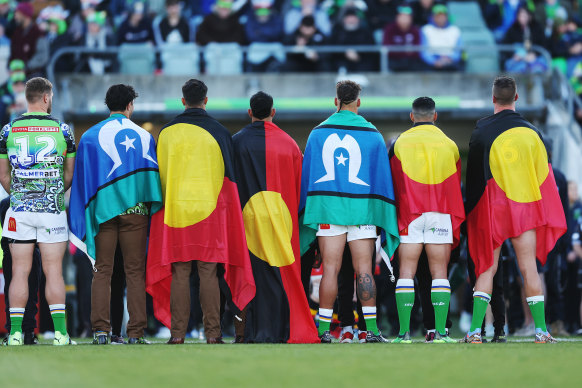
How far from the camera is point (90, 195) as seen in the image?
970 centimetres

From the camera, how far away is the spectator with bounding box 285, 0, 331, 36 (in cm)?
2061

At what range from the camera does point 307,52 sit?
19859mm

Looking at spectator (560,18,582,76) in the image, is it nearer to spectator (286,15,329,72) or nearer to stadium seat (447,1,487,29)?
stadium seat (447,1,487,29)

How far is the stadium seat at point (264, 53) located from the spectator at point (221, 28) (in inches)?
14.2

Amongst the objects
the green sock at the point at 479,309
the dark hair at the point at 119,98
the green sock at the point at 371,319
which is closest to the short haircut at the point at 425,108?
the green sock at the point at 479,309

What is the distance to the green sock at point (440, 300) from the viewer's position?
9664mm

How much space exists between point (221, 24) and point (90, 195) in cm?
1091

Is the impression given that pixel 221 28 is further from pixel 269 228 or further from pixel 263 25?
pixel 269 228

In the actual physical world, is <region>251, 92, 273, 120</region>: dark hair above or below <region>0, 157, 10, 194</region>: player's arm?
above

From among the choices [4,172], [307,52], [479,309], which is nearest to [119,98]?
[4,172]

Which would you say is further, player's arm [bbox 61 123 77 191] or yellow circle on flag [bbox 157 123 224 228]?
player's arm [bbox 61 123 77 191]

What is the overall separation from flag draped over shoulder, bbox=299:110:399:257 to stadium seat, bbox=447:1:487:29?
1339 cm

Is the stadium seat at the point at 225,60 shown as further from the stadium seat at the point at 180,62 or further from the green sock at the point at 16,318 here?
the green sock at the point at 16,318

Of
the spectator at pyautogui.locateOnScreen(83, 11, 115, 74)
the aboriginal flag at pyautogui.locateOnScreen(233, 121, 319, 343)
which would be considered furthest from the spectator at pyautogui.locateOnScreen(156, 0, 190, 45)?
the aboriginal flag at pyautogui.locateOnScreen(233, 121, 319, 343)
